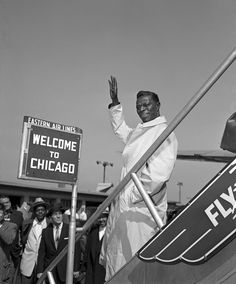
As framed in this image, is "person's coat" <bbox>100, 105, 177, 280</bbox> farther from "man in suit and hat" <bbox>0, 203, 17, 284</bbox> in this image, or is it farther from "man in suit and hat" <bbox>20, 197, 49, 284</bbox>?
"man in suit and hat" <bbox>20, 197, 49, 284</bbox>

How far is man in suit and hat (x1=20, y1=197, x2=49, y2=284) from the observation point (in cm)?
633

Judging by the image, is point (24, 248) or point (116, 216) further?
point (24, 248)

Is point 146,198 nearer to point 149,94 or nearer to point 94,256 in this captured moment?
point 149,94

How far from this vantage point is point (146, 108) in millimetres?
3352

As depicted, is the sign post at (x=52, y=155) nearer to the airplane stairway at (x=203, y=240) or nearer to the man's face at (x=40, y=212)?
the airplane stairway at (x=203, y=240)

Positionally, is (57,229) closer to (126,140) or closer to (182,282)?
(126,140)

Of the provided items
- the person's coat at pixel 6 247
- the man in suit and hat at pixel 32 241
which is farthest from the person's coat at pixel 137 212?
the man in suit and hat at pixel 32 241

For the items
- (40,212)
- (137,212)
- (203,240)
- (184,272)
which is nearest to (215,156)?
(40,212)

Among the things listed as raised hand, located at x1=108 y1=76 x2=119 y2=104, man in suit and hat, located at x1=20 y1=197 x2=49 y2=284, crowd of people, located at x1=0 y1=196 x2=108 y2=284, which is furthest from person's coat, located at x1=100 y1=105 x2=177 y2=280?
man in suit and hat, located at x1=20 y1=197 x2=49 y2=284

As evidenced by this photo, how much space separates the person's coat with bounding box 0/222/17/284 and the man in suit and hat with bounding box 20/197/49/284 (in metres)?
0.30

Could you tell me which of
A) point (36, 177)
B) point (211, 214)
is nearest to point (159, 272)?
point (211, 214)

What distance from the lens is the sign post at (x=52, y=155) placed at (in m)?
2.91

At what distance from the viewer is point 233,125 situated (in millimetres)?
2146

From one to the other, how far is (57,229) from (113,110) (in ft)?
10.7
